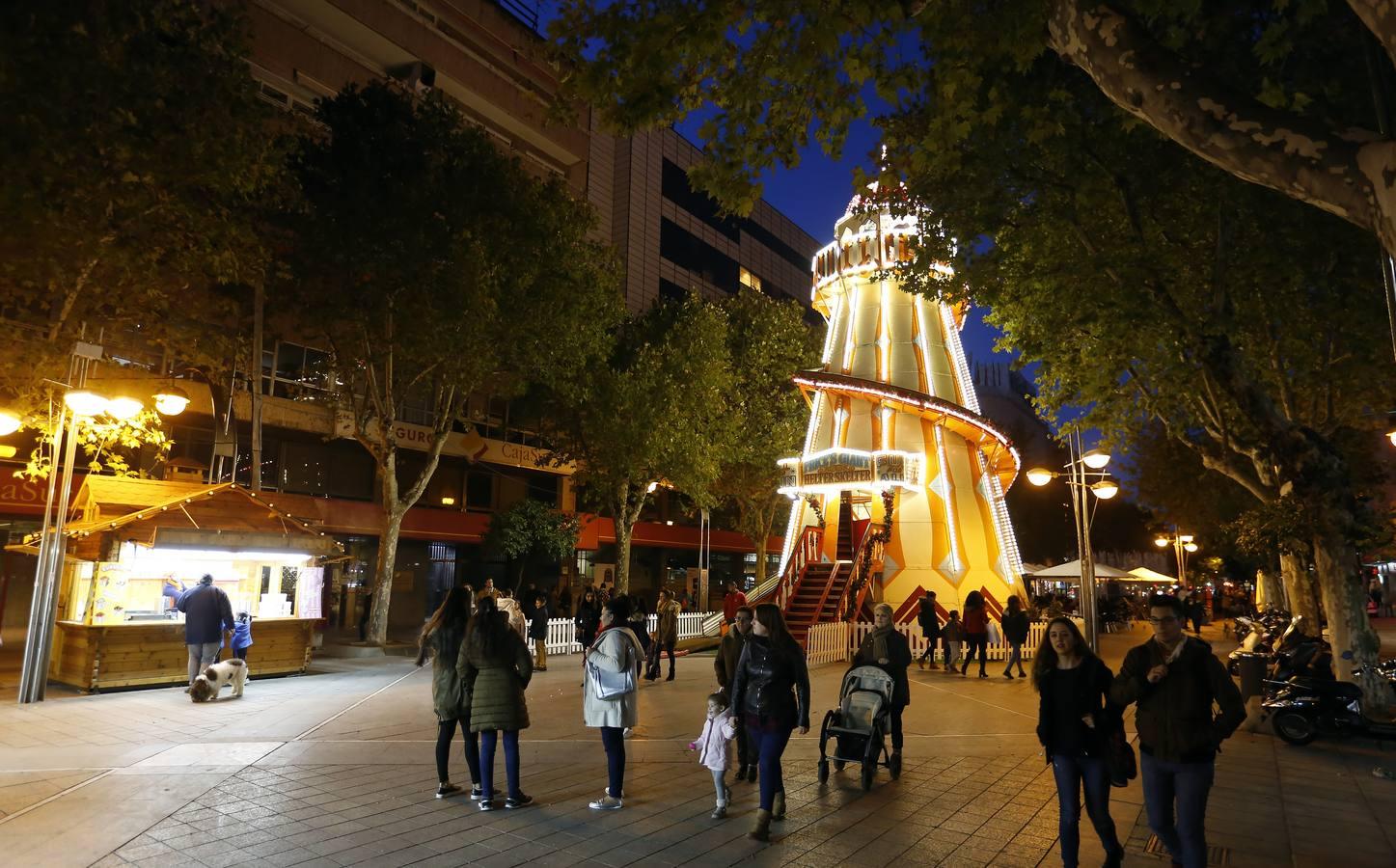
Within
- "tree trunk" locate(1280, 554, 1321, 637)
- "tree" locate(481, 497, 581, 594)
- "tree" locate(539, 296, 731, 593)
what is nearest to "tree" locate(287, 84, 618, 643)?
"tree" locate(539, 296, 731, 593)

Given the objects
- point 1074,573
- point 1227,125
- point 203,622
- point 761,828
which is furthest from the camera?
point 1074,573

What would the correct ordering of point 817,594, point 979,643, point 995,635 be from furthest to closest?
point 817,594, point 995,635, point 979,643

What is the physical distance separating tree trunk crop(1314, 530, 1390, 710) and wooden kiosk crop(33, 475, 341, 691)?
593 inches

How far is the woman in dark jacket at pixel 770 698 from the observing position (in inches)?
219

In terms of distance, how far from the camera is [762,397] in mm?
29203

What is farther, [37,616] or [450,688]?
[37,616]

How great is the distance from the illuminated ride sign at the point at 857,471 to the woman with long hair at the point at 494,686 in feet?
50.8

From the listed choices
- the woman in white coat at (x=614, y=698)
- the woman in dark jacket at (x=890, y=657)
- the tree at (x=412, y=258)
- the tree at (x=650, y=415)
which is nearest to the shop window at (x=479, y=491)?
the tree at (x=650, y=415)

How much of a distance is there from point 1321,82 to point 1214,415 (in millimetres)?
4186

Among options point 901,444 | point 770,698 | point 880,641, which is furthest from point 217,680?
point 901,444

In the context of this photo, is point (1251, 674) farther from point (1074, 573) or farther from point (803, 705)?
point (1074, 573)

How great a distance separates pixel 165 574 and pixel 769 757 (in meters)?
11.9

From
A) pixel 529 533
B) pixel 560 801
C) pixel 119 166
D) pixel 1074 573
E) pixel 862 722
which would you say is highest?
pixel 119 166

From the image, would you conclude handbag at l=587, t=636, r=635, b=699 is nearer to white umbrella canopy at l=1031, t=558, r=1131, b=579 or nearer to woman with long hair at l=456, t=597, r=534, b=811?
woman with long hair at l=456, t=597, r=534, b=811
